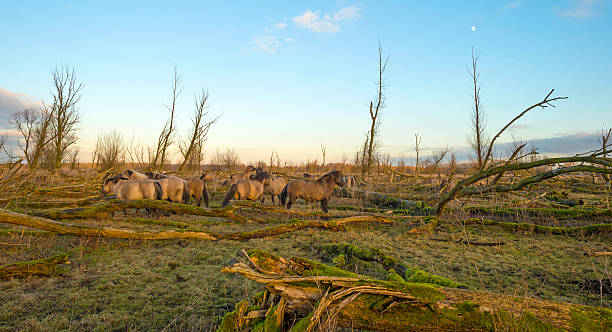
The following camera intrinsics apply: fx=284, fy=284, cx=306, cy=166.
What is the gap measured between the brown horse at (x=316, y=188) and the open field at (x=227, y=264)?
94.6 inches

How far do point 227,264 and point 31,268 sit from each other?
228 cm

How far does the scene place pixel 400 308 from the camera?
1.64 meters

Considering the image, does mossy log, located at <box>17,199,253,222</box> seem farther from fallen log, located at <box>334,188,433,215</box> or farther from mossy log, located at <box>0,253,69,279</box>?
fallen log, located at <box>334,188,433,215</box>

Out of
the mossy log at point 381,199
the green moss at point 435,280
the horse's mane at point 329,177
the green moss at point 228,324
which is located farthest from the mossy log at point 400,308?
the mossy log at point 381,199

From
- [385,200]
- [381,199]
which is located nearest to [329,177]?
[385,200]

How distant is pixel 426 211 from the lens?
862 cm

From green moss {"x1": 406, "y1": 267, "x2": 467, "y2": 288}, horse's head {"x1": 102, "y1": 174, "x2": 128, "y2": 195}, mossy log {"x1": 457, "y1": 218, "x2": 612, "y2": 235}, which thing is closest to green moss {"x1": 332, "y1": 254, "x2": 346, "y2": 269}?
green moss {"x1": 406, "y1": 267, "x2": 467, "y2": 288}

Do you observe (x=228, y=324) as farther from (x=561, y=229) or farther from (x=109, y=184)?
(x=109, y=184)

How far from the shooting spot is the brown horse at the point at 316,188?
32.1 feet

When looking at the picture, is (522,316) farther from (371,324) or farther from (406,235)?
(406,235)

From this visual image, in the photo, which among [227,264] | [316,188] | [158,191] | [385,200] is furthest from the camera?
[385,200]

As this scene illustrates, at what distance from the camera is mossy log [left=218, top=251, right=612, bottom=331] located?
1564 mm

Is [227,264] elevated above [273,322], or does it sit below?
below

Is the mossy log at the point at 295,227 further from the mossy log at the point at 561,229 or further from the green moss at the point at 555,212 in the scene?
the green moss at the point at 555,212
